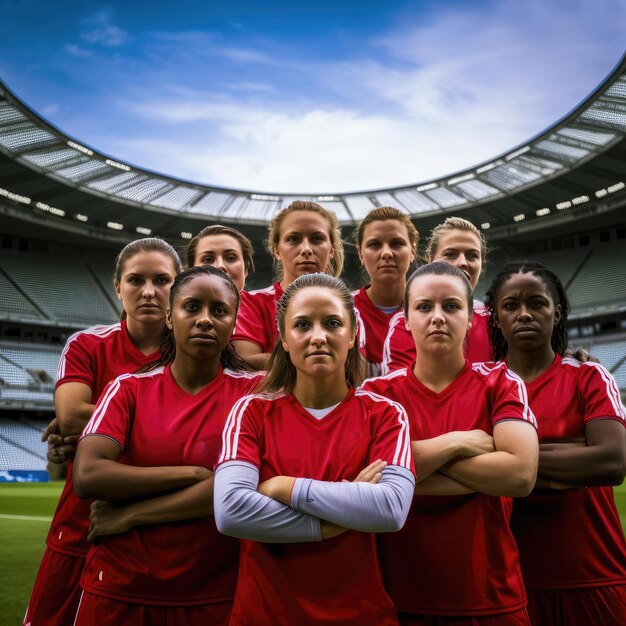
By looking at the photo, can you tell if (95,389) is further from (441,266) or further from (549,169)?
(549,169)

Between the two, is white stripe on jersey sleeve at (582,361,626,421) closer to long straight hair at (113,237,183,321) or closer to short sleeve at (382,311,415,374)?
short sleeve at (382,311,415,374)

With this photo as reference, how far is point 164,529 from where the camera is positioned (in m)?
2.37

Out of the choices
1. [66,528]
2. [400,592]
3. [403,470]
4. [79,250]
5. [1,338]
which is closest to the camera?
[403,470]

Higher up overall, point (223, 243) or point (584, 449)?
point (223, 243)

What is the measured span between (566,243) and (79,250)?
82.1 feet

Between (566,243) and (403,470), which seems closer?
(403,470)

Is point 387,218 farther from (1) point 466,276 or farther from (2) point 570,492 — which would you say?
(2) point 570,492

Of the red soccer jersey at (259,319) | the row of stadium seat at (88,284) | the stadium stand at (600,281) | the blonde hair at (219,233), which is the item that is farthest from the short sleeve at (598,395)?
the stadium stand at (600,281)

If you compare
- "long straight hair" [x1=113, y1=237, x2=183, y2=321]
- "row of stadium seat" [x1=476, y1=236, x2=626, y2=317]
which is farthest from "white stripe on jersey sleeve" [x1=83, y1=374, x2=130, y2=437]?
"row of stadium seat" [x1=476, y1=236, x2=626, y2=317]

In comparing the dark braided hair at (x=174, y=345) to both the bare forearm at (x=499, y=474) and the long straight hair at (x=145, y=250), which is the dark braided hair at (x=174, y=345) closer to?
the long straight hair at (x=145, y=250)

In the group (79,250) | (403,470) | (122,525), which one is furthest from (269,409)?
(79,250)

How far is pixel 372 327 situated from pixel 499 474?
5.40 feet

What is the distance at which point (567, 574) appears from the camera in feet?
8.51

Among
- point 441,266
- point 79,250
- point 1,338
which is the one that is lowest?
point 1,338
